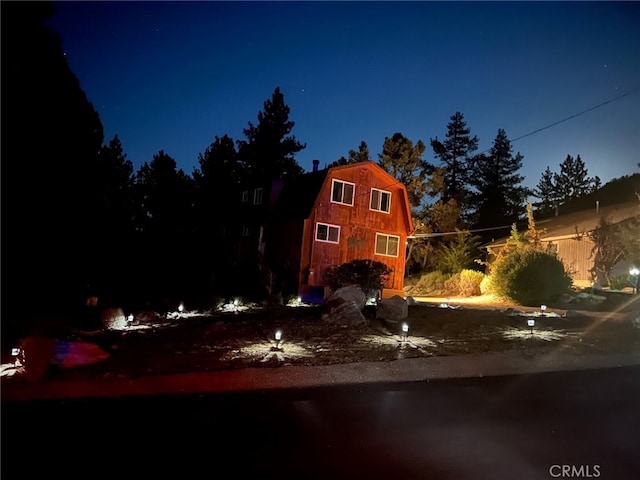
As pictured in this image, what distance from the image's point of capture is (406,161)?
3712cm

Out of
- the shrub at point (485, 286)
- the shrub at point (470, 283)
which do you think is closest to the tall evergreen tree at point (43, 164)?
the shrub at point (485, 286)

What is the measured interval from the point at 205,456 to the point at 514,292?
1729cm

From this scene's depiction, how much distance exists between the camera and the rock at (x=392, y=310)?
549 inches

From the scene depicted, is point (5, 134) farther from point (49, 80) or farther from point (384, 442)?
point (384, 442)

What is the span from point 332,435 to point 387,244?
21400 millimetres

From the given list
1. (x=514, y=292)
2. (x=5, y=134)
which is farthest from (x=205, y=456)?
(x=514, y=292)

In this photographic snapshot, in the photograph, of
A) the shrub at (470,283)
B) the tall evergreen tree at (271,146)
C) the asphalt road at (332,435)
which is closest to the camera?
the asphalt road at (332,435)

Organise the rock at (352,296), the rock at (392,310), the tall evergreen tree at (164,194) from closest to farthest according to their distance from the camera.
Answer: the rock at (392,310) → the rock at (352,296) → the tall evergreen tree at (164,194)

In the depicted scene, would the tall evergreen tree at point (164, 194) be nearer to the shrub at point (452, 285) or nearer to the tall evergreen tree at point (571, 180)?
the shrub at point (452, 285)

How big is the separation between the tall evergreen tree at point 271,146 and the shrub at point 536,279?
102 feet

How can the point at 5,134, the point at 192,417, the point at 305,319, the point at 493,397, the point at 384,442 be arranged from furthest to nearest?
the point at 305,319 < the point at 5,134 < the point at 493,397 < the point at 192,417 < the point at 384,442

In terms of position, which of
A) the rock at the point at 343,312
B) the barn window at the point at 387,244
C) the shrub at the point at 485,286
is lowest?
the rock at the point at 343,312

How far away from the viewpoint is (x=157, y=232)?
22.7 meters

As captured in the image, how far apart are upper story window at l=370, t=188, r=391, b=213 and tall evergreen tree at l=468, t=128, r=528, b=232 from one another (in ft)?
87.2
